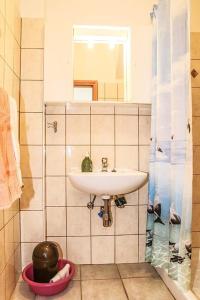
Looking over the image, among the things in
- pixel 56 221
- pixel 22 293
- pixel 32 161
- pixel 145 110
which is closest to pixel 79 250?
pixel 56 221

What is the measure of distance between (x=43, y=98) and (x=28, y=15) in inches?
23.5

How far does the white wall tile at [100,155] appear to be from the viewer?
188 cm

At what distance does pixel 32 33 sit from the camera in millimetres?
1780

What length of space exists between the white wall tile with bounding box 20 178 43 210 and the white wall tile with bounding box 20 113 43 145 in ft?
0.91

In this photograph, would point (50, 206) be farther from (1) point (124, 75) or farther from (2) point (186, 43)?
Result: (2) point (186, 43)

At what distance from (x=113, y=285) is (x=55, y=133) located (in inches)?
42.9

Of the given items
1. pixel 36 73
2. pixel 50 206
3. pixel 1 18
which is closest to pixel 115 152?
pixel 50 206

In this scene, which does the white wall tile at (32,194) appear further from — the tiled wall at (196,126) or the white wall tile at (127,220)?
the tiled wall at (196,126)

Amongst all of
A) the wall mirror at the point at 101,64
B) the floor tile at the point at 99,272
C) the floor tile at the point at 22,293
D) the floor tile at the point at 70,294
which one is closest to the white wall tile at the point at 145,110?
the wall mirror at the point at 101,64

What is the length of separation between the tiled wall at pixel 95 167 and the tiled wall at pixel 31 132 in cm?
8

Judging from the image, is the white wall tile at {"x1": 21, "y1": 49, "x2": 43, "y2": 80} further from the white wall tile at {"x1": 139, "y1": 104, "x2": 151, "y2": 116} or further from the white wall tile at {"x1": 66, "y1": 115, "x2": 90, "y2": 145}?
the white wall tile at {"x1": 139, "y1": 104, "x2": 151, "y2": 116}

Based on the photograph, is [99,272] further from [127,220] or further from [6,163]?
[6,163]

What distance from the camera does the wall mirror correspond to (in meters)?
1.83

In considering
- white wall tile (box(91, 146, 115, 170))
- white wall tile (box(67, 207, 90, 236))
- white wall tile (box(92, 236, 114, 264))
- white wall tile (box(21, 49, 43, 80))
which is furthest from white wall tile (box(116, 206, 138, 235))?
white wall tile (box(21, 49, 43, 80))
